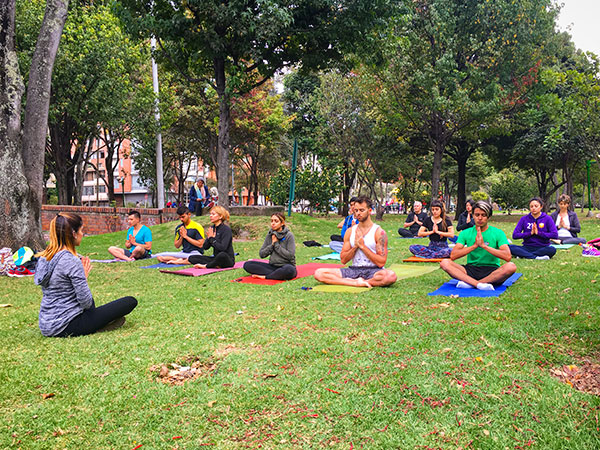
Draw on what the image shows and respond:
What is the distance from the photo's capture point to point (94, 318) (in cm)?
488

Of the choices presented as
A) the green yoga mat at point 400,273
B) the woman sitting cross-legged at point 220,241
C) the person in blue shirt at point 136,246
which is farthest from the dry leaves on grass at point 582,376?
the person in blue shirt at point 136,246

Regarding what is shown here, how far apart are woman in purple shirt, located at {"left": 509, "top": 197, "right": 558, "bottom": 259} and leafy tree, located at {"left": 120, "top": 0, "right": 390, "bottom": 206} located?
727 cm

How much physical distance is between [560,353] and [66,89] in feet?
65.0

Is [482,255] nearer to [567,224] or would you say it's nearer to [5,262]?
[567,224]

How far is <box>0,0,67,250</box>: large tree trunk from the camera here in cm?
943

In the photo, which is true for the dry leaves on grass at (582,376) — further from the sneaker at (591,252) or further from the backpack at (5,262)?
the backpack at (5,262)

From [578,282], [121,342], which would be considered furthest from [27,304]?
[578,282]

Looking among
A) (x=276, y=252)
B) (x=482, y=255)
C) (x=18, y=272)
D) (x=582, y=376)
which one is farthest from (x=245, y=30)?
(x=582, y=376)

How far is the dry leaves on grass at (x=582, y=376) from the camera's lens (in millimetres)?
3327

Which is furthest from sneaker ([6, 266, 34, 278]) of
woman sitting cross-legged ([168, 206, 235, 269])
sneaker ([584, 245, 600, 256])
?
sneaker ([584, 245, 600, 256])

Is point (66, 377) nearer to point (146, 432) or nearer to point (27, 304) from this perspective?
point (146, 432)

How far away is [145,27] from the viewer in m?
13.2

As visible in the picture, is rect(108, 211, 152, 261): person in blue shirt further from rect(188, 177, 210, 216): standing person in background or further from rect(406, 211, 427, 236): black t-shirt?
rect(406, 211, 427, 236): black t-shirt

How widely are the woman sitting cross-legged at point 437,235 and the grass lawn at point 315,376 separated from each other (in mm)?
4283
